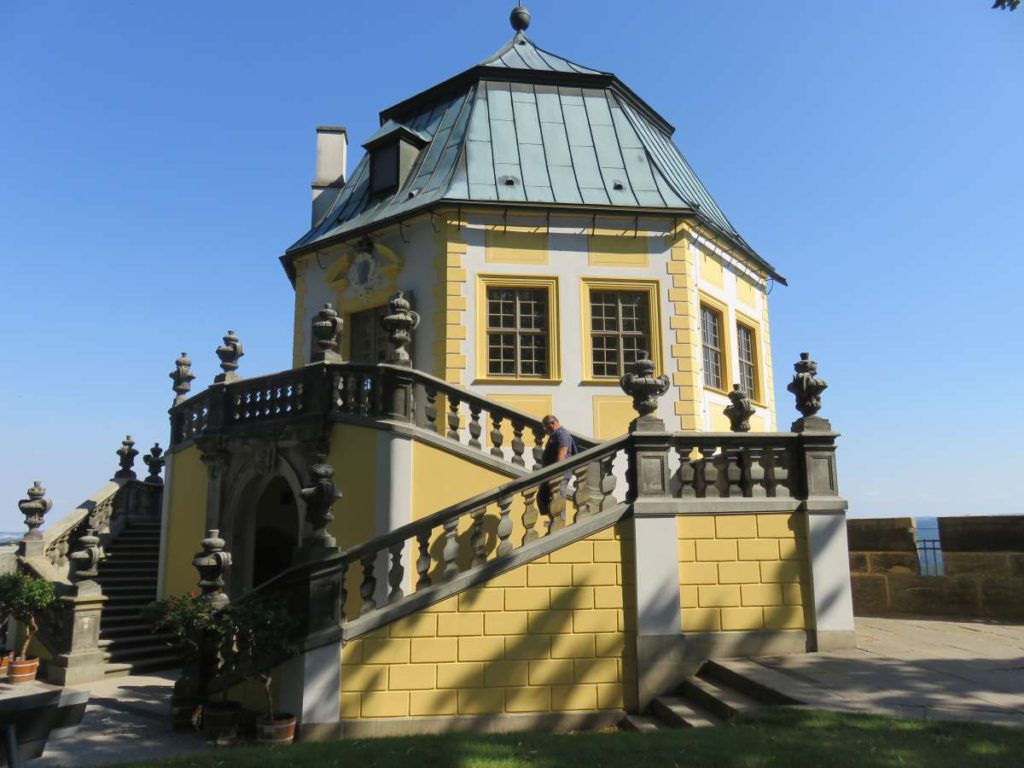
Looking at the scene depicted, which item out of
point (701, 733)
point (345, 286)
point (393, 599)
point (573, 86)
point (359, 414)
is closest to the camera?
point (701, 733)

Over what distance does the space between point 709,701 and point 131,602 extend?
36.9ft

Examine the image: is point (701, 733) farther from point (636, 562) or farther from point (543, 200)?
point (543, 200)

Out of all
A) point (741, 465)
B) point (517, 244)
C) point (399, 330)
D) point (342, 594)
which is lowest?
point (342, 594)

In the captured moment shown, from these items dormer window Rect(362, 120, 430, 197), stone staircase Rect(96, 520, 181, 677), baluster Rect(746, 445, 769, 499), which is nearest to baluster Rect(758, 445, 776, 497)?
baluster Rect(746, 445, 769, 499)

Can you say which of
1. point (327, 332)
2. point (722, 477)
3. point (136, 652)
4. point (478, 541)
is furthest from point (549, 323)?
point (136, 652)

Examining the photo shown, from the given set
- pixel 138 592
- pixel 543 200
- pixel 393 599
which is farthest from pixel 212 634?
pixel 543 200

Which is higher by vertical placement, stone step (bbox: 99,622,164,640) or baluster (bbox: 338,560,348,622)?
baluster (bbox: 338,560,348,622)

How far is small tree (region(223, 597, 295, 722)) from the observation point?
25.0 ft

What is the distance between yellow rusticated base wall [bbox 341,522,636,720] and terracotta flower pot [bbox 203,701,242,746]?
50.4 inches

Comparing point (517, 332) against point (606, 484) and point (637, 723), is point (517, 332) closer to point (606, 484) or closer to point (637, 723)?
point (606, 484)

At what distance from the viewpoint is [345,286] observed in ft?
50.6

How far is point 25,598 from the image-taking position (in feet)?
39.1

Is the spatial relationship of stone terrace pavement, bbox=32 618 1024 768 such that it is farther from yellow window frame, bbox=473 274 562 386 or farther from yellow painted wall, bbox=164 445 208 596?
yellow window frame, bbox=473 274 562 386

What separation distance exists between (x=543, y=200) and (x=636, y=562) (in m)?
8.32
